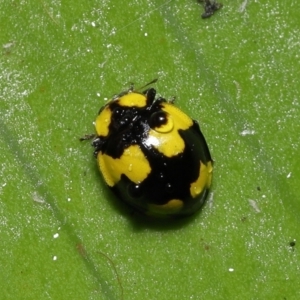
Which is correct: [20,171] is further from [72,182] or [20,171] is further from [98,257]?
[98,257]

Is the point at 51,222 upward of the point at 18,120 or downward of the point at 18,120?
downward

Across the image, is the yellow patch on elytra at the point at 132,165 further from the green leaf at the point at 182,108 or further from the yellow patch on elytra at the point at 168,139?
the green leaf at the point at 182,108

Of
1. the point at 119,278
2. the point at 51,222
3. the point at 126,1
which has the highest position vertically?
the point at 126,1

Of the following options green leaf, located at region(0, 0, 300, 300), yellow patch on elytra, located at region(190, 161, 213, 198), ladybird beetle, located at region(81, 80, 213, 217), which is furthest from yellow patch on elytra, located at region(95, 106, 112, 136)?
yellow patch on elytra, located at region(190, 161, 213, 198)

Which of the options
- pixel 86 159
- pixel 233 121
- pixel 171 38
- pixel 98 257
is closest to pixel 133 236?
pixel 98 257

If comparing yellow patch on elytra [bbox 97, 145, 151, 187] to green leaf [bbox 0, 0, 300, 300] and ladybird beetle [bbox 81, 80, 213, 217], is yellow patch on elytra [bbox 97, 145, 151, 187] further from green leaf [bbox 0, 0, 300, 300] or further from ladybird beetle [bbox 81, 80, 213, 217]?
green leaf [bbox 0, 0, 300, 300]

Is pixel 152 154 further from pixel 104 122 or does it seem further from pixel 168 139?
pixel 104 122

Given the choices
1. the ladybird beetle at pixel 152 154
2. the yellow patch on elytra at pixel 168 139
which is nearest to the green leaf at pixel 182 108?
the ladybird beetle at pixel 152 154
